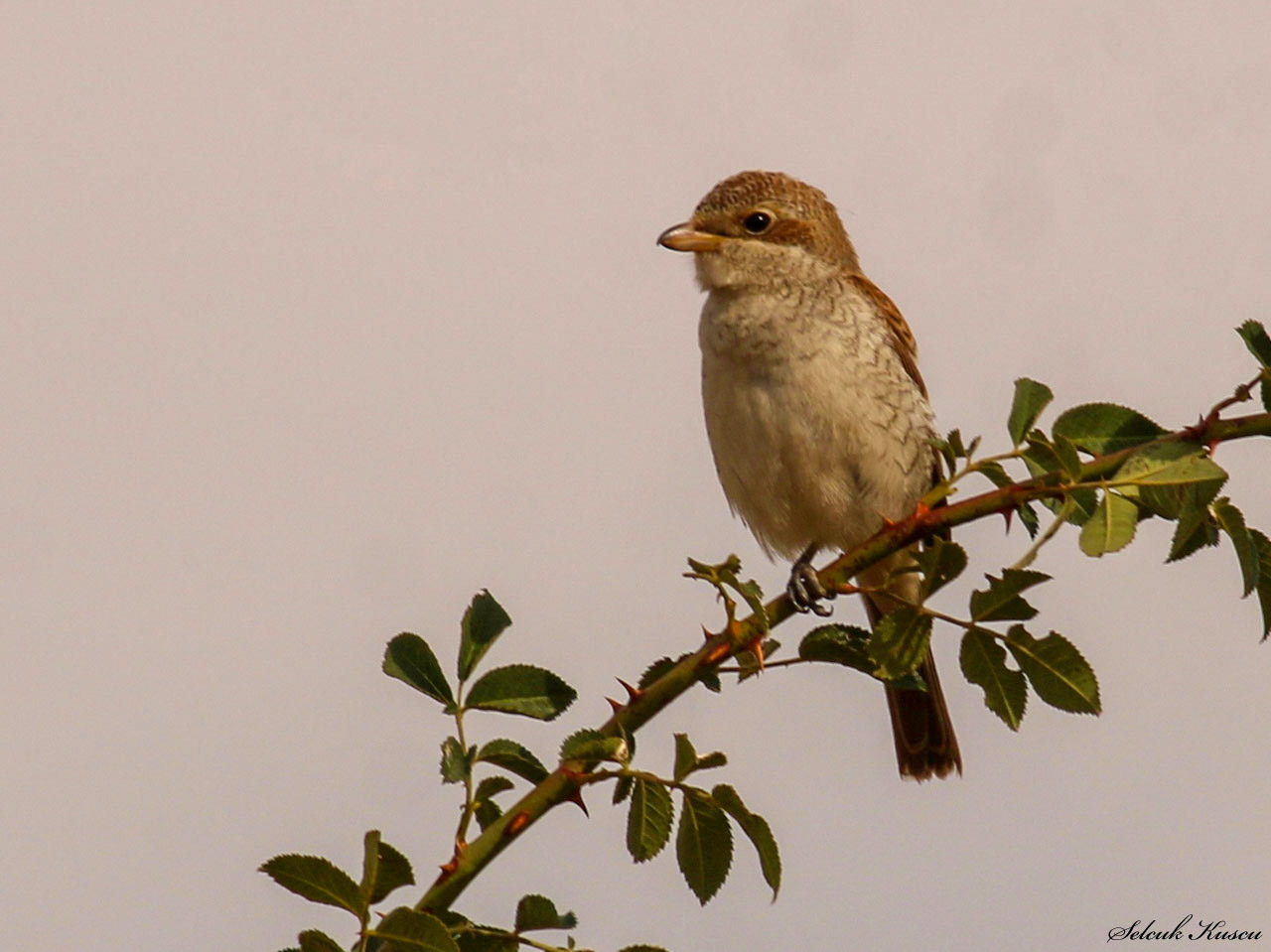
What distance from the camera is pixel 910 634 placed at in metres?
2.37

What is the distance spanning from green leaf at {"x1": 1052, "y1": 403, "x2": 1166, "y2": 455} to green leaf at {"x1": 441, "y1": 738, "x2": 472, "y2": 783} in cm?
95

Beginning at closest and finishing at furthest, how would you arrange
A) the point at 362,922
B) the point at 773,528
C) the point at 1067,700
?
the point at 362,922, the point at 1067,700, the point at 773,528

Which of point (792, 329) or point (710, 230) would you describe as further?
point (710, 230)

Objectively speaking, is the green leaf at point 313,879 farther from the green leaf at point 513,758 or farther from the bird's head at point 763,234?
the bird's head at point 763,234

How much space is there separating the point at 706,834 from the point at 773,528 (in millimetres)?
2940

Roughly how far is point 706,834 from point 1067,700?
0.54 metres

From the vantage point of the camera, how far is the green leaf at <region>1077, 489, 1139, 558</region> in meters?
2.18

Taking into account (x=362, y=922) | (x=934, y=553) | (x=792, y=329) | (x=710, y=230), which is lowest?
(x=362, y=922)

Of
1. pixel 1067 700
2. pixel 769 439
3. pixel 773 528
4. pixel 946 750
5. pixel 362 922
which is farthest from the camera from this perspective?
pixel 946 750

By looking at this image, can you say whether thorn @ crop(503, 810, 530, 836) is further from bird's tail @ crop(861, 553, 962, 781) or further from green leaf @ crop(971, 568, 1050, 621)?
bird's tail @ crop(861, 553, 962, 781)

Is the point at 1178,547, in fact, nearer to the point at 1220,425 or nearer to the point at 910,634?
the point at 1220,425

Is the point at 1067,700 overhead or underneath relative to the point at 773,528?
underneath

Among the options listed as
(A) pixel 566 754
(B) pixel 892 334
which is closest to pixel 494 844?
(A) pixel 566 754

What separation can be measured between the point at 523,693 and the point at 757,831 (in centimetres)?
39
